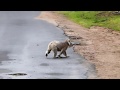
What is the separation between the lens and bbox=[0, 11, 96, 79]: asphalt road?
1211 cm

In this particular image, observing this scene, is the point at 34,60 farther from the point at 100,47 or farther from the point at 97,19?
the point at 97,19

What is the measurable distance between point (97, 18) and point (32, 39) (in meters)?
11.7

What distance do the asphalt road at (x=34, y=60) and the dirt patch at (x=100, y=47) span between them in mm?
392

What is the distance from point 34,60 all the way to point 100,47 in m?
4.49

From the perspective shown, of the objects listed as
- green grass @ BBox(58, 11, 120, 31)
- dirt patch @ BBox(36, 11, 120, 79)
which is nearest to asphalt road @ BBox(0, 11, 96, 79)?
dirt patch @ BBox(36, 11, 120, 79)

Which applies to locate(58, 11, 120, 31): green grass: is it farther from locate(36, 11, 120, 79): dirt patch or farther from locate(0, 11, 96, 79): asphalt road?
locate(0, 11, 96, 79): asphalt road

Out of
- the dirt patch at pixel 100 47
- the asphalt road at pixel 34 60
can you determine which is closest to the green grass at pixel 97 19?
the dirt patch at pixel 100 47

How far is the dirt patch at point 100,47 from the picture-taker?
42.6 ft

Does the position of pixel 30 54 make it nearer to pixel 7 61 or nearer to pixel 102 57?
pixel 7 61

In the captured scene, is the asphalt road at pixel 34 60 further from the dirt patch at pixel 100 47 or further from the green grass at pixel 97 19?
the green grass at pixel 97 19

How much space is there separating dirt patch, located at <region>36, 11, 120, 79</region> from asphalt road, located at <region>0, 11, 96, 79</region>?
0.39 metres

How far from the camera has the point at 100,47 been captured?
1847cm

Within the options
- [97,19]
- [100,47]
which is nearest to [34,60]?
[100,47]
